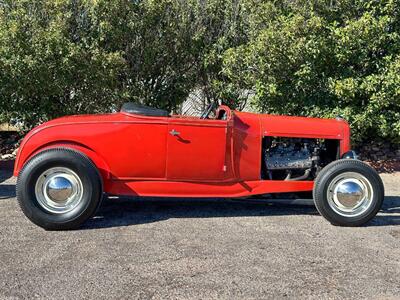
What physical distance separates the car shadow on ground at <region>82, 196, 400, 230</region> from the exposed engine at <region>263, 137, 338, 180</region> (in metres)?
0.40

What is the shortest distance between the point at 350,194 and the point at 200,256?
6.52 ft

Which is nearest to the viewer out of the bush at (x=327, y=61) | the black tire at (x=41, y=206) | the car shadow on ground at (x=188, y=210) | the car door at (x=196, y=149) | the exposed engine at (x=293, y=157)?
the black tire at (x=41, y=206)

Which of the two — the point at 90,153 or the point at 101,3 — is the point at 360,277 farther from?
the point at 101,3

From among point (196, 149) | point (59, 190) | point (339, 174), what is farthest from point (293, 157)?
point (59, 190)

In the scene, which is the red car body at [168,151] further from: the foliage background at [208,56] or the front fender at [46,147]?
the foliage background at [208,56]

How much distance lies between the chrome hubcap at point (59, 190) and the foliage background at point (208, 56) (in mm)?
3392

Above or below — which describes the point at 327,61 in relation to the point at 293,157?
above

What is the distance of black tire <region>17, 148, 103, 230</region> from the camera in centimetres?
496

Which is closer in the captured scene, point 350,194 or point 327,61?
point 350,194

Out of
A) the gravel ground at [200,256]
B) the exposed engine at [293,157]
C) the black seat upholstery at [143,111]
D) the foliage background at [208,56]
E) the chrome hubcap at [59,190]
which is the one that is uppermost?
the foliage background at [208,56]

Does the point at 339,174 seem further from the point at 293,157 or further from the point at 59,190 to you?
the point at 59,190

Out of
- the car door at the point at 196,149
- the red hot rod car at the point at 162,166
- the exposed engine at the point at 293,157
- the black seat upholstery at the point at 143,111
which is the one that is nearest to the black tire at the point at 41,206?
the red hot rod car at the point at 162,166

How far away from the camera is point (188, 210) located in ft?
19.5

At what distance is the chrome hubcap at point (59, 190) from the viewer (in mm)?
5036
